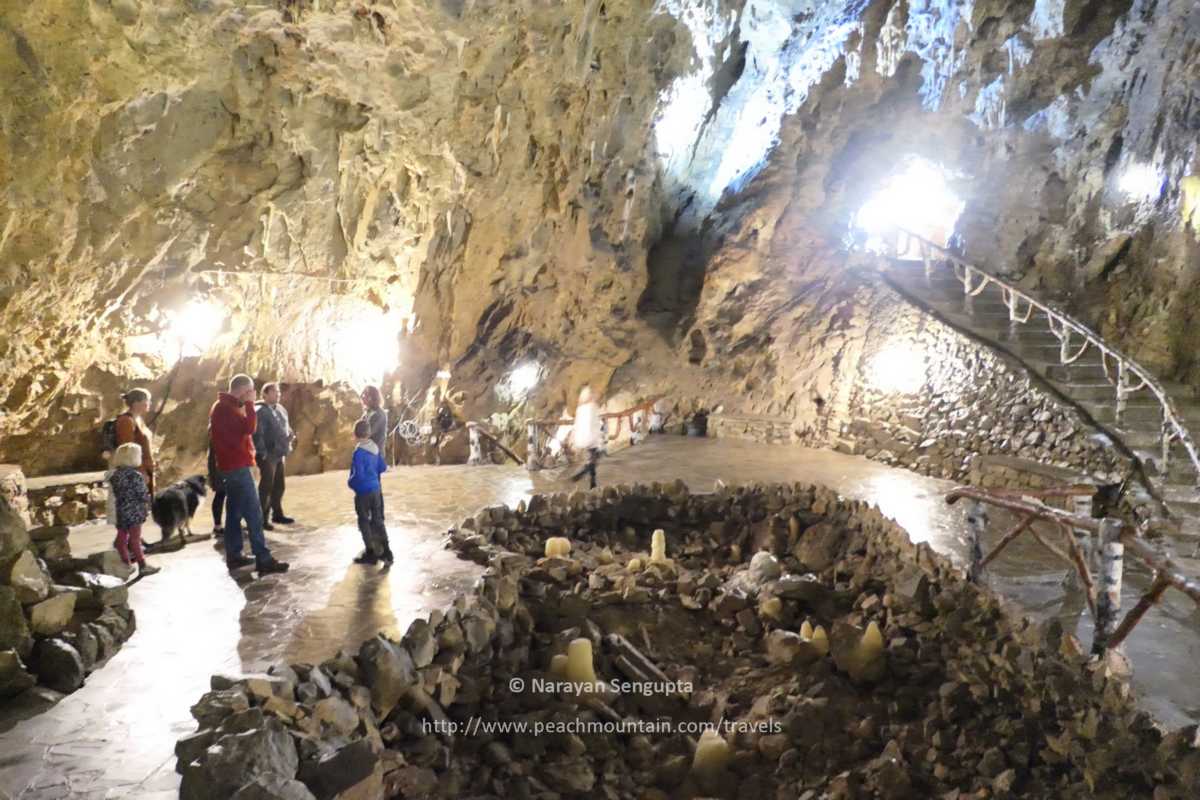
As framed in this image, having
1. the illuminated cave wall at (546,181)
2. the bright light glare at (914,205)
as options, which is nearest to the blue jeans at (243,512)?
the illuminated cave wall at (546,181)

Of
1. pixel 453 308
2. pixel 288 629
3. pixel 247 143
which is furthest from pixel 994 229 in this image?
A: pixel 288 629

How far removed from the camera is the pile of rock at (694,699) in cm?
378

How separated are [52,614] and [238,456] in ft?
5.99

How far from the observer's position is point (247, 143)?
375 inches

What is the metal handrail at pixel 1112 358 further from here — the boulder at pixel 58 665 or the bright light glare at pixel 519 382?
the boulder at pixel 58 665

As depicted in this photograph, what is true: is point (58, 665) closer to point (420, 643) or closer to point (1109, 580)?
point (420, 643)

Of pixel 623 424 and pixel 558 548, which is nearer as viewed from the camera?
pixel 558 548

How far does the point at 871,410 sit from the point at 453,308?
8.27 m

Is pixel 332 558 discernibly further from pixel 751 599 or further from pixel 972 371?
pixel 972 371

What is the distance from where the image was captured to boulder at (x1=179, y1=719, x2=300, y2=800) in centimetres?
310

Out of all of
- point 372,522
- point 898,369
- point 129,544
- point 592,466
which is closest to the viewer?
point 129,544

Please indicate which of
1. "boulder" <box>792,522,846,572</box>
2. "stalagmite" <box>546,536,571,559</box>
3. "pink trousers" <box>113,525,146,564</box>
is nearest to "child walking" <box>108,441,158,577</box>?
"pink trousers" <box>113,525,146,564</box>

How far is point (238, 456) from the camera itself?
5.86 m

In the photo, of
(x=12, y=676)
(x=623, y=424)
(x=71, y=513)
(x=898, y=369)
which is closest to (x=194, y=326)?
(x=71, y=513)
